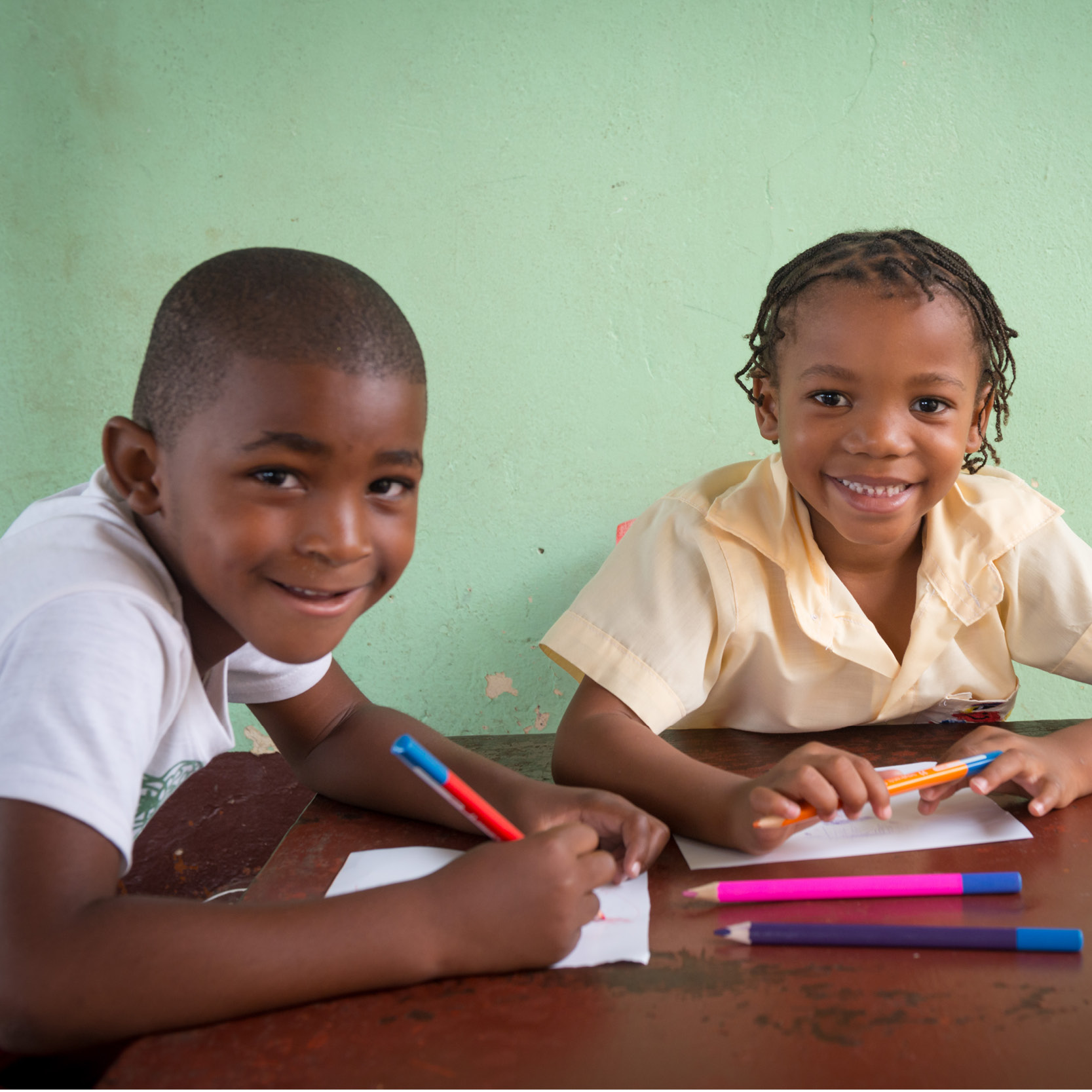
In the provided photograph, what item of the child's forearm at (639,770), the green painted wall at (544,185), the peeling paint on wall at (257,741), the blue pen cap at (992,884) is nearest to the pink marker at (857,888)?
the blue pen cap at (992,884)

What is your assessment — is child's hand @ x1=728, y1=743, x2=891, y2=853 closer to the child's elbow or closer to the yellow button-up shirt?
the yellow button-up shirt

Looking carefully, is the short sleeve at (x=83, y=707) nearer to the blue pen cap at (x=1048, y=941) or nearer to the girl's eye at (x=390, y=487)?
the girl's eye at (x=390, y=487)

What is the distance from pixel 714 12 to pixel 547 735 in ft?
4.14

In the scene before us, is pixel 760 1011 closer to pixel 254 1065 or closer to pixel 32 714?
pixel 254 1065

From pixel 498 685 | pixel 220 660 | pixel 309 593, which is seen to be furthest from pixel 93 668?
pixel 498 685

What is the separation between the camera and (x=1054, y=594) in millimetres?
1084

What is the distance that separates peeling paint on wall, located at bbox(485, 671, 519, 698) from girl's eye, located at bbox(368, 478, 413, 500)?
1080 millimetres

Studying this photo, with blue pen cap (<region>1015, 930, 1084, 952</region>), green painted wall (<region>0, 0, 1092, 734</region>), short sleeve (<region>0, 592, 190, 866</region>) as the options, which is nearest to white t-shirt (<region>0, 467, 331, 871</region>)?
short sleeve (<region>0, 592, 190, 866</region>)

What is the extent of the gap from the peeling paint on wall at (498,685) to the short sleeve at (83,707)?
115 centimetres

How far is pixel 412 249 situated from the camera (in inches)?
64.7

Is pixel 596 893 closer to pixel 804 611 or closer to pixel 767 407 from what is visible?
pixel 804 611

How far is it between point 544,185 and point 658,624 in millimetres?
948

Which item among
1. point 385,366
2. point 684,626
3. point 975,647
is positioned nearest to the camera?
point 385,366

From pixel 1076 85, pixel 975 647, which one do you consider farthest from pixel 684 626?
pixel 1076 85
